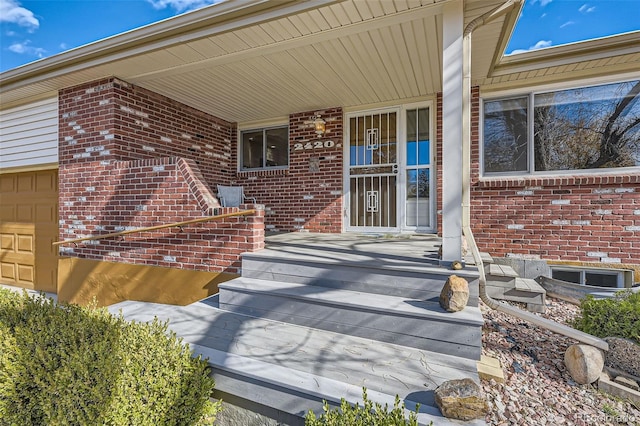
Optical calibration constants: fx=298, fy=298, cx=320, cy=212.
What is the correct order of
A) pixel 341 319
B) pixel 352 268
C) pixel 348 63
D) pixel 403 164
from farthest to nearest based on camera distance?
1. pixel 403 164
2. pixel 348 63
3. pixel 352 268
4. pixel 341 319

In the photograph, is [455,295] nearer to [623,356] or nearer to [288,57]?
[623,356]

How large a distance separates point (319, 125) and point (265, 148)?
1349 mm

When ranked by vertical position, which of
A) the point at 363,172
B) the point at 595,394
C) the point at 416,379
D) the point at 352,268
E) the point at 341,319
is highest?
the point at 363,172

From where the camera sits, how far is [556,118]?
4.23 meters

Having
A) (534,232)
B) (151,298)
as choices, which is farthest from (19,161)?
(534,232)

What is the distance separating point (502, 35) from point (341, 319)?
3415 millimetres

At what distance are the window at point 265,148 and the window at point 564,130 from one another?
3570 millimetres

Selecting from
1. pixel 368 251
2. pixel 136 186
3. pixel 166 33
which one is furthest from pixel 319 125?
pixel 136 186

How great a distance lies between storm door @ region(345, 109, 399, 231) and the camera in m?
5.13

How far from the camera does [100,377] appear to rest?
1.69 metres

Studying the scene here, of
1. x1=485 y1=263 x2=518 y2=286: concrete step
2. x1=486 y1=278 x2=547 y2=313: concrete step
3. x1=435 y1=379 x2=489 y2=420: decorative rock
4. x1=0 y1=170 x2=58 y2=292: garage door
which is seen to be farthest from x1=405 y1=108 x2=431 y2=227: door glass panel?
x1=0 y1=170 x2=58 y2=292: garage door

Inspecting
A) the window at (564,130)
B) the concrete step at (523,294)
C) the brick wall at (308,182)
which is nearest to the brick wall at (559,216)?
the window at (564,130)

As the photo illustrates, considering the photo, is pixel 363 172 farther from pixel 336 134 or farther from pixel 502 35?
pixel 502 35

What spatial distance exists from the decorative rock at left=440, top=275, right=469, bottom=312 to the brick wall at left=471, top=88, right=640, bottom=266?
2.62m
